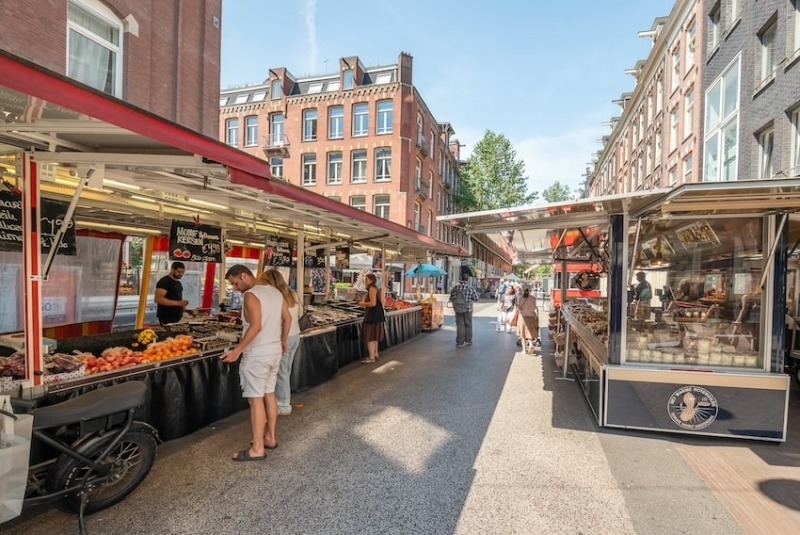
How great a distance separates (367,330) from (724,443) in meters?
5.65

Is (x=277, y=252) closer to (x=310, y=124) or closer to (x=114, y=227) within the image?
(x=114, y=227)

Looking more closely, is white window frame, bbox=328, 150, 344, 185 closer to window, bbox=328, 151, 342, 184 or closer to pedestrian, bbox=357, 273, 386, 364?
window, bbox=328, 151, 342, 184

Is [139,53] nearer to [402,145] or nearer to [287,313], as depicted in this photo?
[287,313]

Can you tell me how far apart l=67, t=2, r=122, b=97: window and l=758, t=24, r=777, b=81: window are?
1597 centimetres

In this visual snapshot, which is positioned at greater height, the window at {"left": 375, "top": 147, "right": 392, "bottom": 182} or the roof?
the window at {"left": 375, "top": 147, "right": 392, "bottom": 182}

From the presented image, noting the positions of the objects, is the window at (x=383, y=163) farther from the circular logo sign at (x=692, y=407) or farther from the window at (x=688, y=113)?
the circular logo sign at (x=692, y=407)

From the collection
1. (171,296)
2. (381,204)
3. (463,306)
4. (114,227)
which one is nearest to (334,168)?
(381,204)

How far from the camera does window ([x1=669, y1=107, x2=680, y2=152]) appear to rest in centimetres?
1995

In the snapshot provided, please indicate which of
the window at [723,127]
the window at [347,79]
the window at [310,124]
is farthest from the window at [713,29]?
the window at [310,124]

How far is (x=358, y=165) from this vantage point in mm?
30797

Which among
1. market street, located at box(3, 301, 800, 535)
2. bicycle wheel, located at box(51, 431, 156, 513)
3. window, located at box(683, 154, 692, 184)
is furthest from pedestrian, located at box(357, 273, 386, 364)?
window, located at box(683, 154, 692, 184)

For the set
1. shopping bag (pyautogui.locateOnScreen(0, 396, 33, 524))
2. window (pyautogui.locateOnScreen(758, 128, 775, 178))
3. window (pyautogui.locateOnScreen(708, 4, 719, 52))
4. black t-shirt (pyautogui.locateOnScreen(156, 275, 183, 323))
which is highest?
window (pyautogui.locateOnScreen(708, 4, 719, 52))

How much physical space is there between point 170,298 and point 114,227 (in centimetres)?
175

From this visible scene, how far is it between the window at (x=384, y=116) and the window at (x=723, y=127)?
61.0 feet
